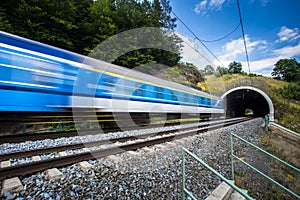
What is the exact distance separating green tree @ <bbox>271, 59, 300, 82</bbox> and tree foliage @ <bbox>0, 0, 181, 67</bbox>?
35083 mm

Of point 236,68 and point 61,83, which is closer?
point 61,83

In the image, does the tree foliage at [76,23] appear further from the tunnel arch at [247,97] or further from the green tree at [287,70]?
the green tree at [287,70]

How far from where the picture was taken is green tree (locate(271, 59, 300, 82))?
39938 mm

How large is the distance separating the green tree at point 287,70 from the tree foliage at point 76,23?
35083 millimetres

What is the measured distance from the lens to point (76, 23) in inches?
693

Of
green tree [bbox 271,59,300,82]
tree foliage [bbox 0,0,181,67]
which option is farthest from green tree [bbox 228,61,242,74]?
tree foliage [bbox 0,0,181,67]

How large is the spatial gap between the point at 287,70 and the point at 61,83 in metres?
56.2

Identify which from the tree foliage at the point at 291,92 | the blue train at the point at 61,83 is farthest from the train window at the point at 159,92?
the tree foliage at the point at 291,92

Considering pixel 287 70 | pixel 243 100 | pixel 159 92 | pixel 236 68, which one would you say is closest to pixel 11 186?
pixel 159 92

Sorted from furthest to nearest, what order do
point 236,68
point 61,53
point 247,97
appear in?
point 236,68
point 247,97
point 61,53

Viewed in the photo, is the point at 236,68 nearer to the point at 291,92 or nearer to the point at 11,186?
the point at 291,92

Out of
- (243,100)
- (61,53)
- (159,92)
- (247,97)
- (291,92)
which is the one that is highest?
(61,53)

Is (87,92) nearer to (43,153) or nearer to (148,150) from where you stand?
(43,153)

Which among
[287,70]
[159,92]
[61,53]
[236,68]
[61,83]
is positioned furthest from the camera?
[236,68]
